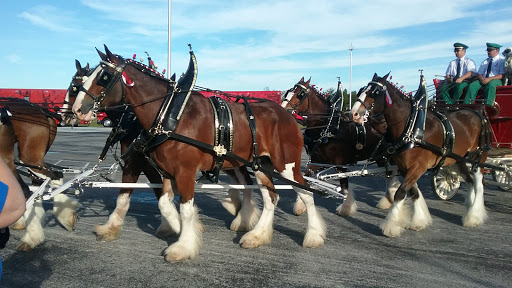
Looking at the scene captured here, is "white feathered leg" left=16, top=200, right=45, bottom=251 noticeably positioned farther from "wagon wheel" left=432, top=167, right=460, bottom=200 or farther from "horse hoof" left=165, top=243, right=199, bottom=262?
"wagon wheel" left=432, top=167, right=460, bottom=200

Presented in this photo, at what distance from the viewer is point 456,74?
8.93 meters

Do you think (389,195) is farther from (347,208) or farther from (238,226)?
(238,226)

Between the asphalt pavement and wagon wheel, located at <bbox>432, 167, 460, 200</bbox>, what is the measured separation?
1.09 meters

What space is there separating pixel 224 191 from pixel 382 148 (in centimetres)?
406

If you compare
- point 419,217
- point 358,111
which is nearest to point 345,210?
point 419,217

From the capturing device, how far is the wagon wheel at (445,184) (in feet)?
28.9

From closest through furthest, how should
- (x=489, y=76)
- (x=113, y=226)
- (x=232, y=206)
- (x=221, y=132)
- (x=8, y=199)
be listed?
(x=8, y=199) → (x=221, y=132) → (x=113, y=226) → (x=232, y=206) → (x=489, y=76)

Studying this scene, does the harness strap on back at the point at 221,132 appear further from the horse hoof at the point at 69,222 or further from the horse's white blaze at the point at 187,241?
the horse hoof at the point at 69,222

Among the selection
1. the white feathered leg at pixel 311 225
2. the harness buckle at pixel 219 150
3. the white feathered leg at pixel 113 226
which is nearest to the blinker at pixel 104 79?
the harness buckle at pixel 219 150

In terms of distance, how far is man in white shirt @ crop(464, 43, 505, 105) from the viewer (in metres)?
8.04

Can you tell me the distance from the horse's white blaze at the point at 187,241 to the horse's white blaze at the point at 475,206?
4.26 meters

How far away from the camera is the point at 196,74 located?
532cm

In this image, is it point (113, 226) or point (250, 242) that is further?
point (113, 226)

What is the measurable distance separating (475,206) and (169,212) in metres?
4.72
